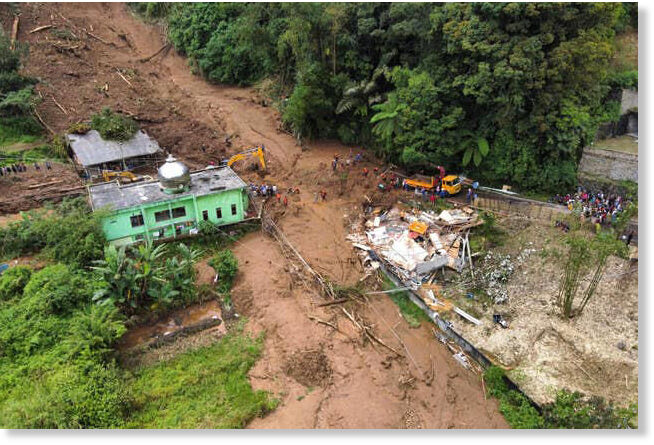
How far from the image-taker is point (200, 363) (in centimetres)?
1653

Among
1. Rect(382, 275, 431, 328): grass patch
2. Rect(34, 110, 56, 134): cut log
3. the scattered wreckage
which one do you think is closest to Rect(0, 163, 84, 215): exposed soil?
Rect(34, 110, 56, 134): cut log

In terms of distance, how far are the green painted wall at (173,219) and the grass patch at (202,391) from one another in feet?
22.8

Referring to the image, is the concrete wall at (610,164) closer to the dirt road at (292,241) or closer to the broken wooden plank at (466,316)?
the dirt road at (292,241)

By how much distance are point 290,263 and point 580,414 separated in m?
12.4

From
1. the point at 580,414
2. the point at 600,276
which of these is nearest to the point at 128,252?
the point at 580,414

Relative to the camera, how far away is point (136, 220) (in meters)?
21.0

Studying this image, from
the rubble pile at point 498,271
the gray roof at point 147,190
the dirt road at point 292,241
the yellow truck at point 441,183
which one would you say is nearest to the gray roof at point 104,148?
the dirt road at point 292,241

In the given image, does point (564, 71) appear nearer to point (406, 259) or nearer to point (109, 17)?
point (406, 259)

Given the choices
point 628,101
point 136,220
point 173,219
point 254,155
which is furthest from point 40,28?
point 628,101

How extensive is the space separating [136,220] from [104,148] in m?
8.50

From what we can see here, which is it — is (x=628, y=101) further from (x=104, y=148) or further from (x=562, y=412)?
(x=104, y=148)

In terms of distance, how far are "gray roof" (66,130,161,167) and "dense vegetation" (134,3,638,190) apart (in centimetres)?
928

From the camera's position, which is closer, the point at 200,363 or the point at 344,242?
the point at 200,363

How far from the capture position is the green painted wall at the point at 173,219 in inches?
812
